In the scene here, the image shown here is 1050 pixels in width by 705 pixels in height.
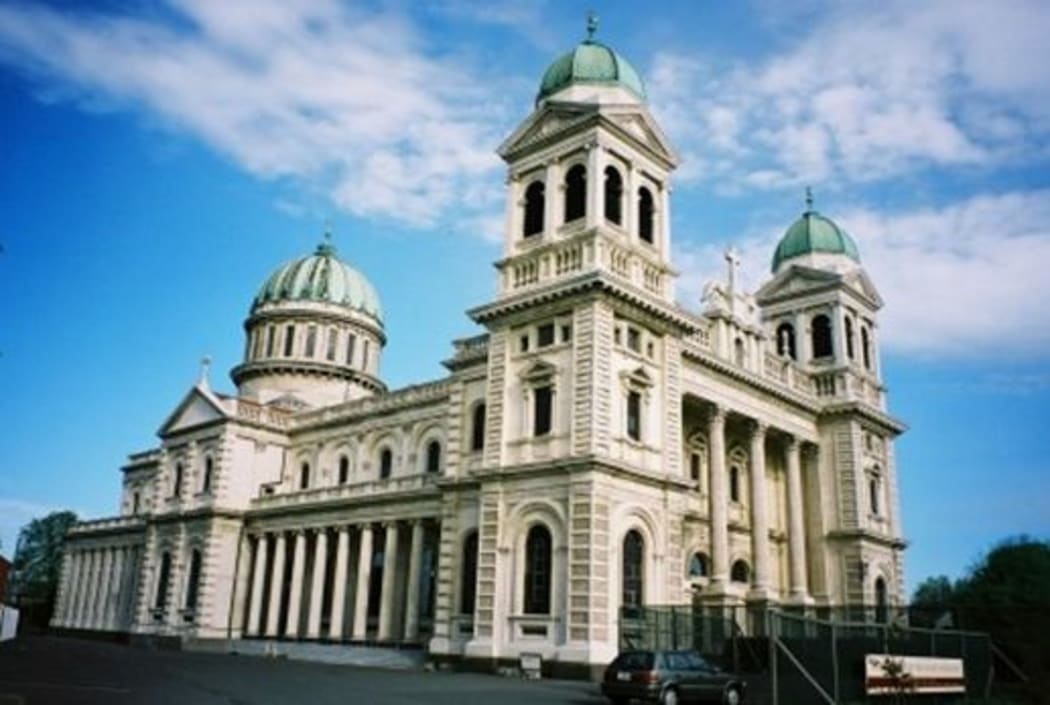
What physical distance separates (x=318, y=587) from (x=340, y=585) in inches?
74.5

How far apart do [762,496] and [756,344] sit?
25.4 feet

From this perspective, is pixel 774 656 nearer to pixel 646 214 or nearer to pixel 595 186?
pixel 595 186

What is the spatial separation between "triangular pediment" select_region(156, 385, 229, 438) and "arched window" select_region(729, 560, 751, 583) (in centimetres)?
3090

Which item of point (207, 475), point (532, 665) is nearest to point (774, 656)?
point (532, 665)

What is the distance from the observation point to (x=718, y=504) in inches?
1646

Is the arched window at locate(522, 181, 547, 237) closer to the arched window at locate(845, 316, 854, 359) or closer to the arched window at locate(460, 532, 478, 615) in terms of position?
the arched window at locate(460, 532, 478, 615)

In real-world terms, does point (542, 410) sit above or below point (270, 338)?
below

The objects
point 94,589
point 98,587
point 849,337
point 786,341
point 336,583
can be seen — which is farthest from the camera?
point 94,589

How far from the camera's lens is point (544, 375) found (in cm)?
3603

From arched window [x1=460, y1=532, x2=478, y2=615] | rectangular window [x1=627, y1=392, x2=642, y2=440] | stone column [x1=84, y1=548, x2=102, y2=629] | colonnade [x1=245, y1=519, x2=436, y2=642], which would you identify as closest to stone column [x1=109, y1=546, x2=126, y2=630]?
stone column [x1=84, y1=548, x2=102, y2=629]

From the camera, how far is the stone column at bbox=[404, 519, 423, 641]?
44250 millimetres

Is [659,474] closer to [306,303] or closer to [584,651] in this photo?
[584,651]

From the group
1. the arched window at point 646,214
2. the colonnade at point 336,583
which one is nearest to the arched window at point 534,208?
the arched window at point 646,214

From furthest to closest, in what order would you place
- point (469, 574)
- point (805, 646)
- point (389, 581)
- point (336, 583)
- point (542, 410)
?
point (336, 583) → point (389, 581) → point (469, 574) → point (542, 410) → point (805, 646)
